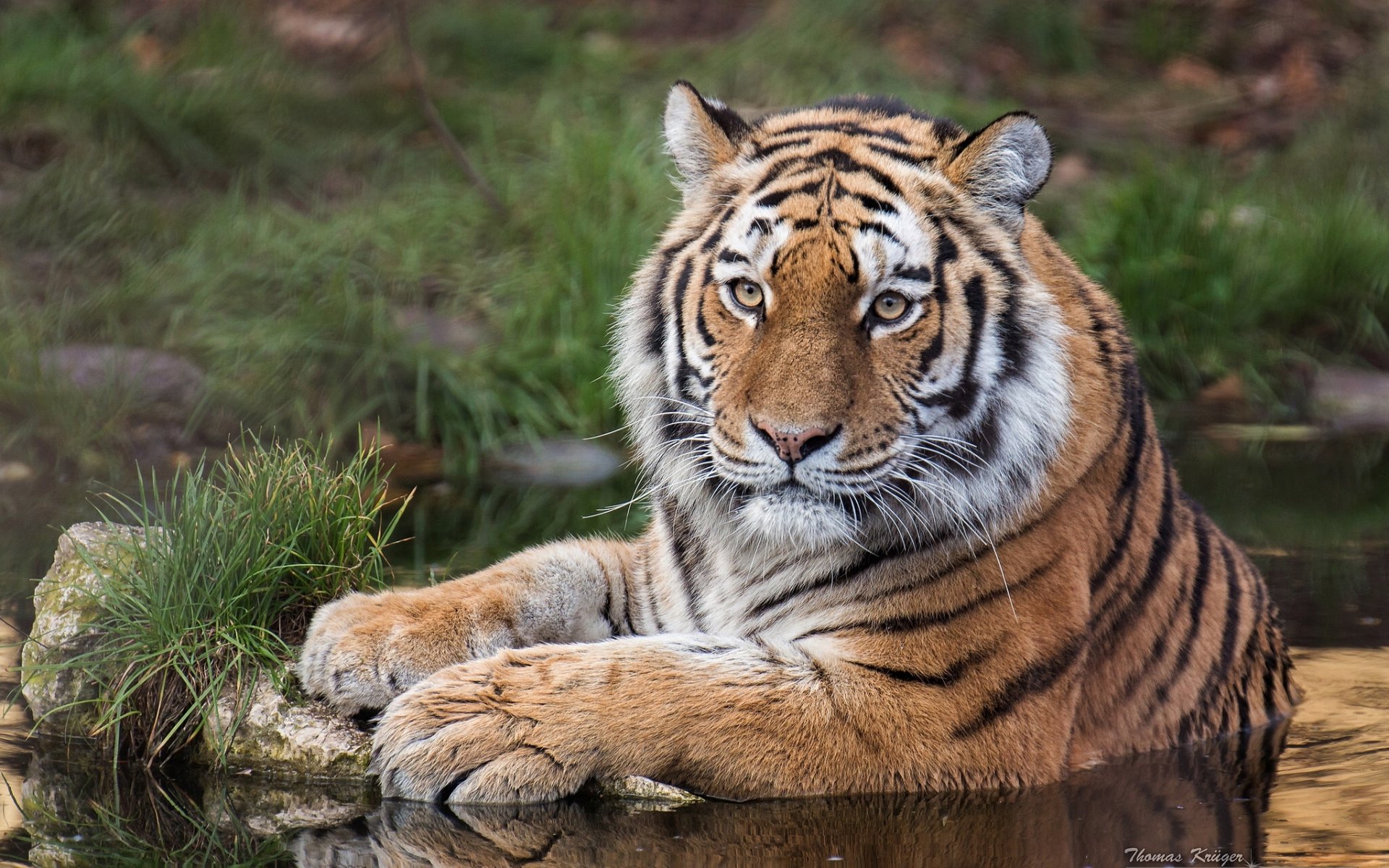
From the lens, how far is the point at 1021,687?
11.1ft

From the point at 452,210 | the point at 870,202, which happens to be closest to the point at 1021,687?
the point at 870,202

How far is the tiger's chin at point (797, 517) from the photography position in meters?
3.40

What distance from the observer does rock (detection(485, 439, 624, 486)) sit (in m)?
6.71

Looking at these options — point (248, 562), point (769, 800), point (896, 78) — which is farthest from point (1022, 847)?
point (896, 78)

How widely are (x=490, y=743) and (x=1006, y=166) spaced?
5.22ft

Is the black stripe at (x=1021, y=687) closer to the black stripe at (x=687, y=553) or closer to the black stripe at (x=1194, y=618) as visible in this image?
the black stripe at (x=1194, y=618)

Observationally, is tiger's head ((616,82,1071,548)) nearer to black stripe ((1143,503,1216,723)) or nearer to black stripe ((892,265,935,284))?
black stripe ((892,265,935,284))

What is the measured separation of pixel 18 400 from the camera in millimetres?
6340

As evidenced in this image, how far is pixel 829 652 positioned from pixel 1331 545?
2.85m

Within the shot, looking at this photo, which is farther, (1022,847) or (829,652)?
(829,652)

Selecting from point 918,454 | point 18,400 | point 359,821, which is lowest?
point 18,400

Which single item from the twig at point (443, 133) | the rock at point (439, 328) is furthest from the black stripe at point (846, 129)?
the twig at point (443, 133)

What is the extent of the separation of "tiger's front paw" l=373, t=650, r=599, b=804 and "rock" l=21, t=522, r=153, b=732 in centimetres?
81

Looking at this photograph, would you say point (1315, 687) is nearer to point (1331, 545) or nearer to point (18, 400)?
point (1331, 545)
